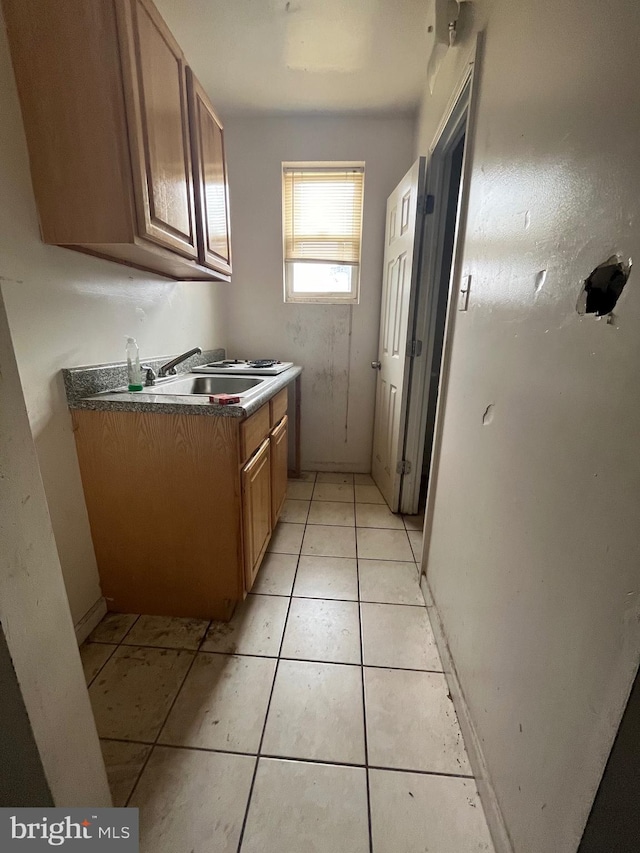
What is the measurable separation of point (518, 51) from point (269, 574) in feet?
6.57

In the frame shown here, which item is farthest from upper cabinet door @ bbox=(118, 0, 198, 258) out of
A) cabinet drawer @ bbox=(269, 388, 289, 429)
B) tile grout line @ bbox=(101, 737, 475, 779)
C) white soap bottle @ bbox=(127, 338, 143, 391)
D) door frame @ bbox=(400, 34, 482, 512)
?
tile grout line @ bbox=(101, 737, 475, 779)

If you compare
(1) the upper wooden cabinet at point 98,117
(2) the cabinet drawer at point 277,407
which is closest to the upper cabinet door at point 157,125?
(1) the upper wooden cabinet at point 98,117

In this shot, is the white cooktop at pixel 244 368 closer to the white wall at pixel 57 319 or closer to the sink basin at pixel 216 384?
the sink basin at pixel 216 384

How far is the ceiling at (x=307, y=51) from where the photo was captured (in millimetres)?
1489

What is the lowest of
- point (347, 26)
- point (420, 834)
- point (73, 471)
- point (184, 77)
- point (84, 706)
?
point (420, 834)

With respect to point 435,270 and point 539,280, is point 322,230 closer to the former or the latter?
point 435,270

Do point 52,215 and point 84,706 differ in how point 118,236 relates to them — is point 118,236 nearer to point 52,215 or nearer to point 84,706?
point 52,215

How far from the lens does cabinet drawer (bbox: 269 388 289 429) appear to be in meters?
1.73

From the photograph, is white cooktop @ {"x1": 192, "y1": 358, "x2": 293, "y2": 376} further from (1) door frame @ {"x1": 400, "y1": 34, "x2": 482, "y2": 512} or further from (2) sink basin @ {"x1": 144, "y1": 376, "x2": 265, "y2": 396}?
(1) door frame @ {"x1": 400, "y1": 34, "x2": 482, "y2": 512}

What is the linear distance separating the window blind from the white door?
29cm

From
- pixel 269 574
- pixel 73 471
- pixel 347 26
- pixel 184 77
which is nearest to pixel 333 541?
pixel 269 574

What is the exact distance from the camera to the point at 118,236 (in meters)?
1.07

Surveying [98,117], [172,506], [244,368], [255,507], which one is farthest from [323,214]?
[172,506]

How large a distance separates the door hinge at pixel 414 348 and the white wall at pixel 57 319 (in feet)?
4.51
